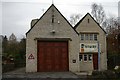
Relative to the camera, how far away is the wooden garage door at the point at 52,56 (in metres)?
29.4

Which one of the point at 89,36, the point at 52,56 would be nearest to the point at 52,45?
the point at 52,56

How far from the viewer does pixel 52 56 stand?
29625 millimetres

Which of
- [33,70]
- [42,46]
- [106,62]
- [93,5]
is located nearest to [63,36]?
[42,46]

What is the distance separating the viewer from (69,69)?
1167 inches

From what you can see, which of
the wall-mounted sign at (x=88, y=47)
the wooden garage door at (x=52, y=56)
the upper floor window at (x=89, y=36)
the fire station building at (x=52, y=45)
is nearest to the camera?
the fire station building at (x=52, y=45)

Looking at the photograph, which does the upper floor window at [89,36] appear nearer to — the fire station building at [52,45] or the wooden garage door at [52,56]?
the fire station building at [52,45]

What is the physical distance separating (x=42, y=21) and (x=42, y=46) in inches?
115

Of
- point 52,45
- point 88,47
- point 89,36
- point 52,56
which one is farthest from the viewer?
point 89,36

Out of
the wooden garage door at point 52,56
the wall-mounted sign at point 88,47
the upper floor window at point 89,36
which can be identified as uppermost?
the upper floor window at point 89,36

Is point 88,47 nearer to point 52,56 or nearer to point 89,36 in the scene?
point 89,36

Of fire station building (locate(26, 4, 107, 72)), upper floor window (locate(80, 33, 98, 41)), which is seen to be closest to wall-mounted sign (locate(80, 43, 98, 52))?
upper floor window (locate(80, 33, 98, 41))

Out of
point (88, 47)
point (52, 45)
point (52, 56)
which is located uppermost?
point (52, 45)

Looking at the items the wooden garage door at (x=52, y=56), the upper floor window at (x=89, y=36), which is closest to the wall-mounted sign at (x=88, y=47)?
the upper floor window at (x=89, y=36)

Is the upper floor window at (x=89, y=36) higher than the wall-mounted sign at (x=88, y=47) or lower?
higher
